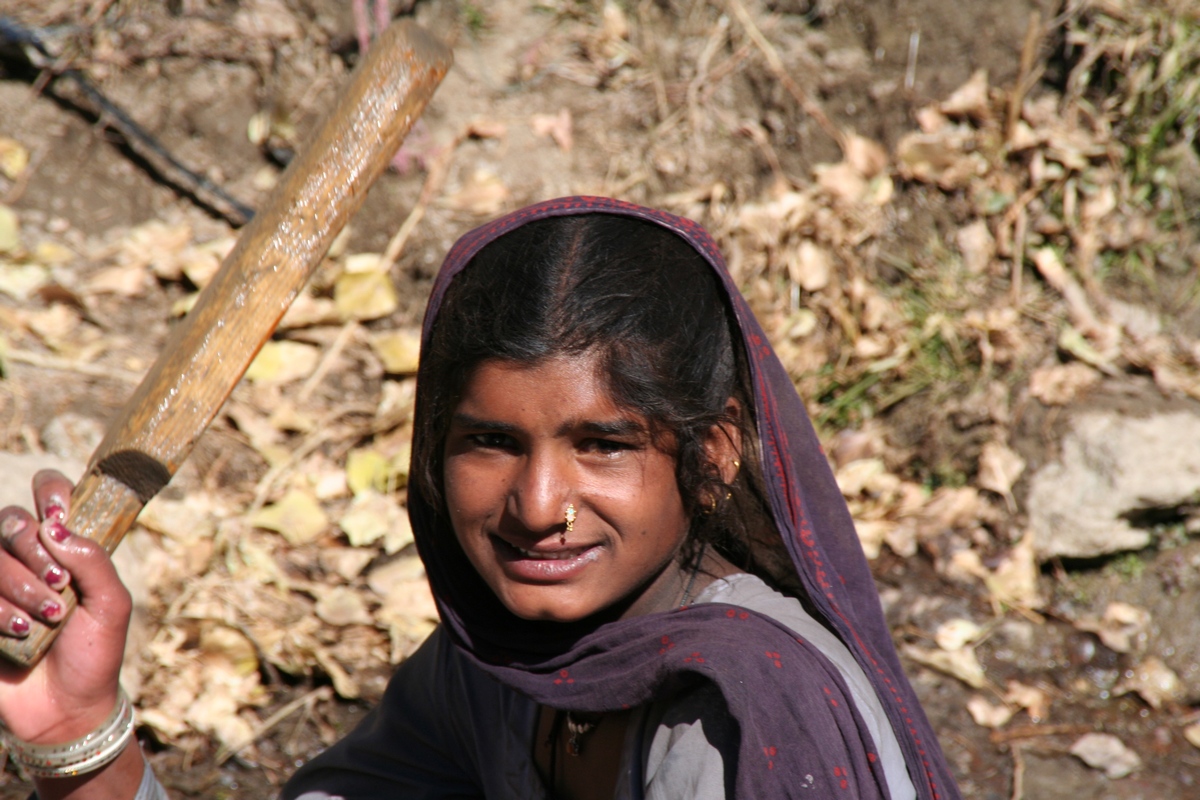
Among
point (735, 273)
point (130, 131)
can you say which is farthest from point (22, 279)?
point (735, 273)

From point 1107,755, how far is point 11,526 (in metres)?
2.80

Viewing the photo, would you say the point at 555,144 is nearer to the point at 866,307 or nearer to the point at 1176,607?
the point at 866,307

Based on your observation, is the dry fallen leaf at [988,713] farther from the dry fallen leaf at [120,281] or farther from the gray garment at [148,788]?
the dry fallen leaf at [120,281]

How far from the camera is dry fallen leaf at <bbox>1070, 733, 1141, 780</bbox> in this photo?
299cm

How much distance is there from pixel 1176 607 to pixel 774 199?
1.96 meters

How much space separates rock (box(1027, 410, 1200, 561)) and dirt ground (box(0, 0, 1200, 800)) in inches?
2.5

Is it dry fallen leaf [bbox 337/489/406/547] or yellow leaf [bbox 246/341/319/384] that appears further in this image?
yellow leaf [bbox 246/341/319/384]

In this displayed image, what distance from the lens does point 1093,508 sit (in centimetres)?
344

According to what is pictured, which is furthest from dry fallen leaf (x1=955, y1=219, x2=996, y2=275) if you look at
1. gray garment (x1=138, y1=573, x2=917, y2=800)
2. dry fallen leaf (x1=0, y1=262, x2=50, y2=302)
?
dry fallen leaf (x1=0, y1=262, x2=50, y2=302)

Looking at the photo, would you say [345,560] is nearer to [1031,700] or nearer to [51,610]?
[51,610]

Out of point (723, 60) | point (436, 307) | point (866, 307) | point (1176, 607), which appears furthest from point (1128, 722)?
point (723, 60)

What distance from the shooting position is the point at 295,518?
11.4ft

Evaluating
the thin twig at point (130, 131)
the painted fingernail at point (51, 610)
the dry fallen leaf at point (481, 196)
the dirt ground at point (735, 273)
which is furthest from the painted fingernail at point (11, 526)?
the thin twig at point (130, 131)

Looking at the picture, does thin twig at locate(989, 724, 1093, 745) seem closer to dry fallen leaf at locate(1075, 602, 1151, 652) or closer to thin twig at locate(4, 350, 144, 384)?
dry fallen leaf at locate(1075, 602, 1151, 652)
